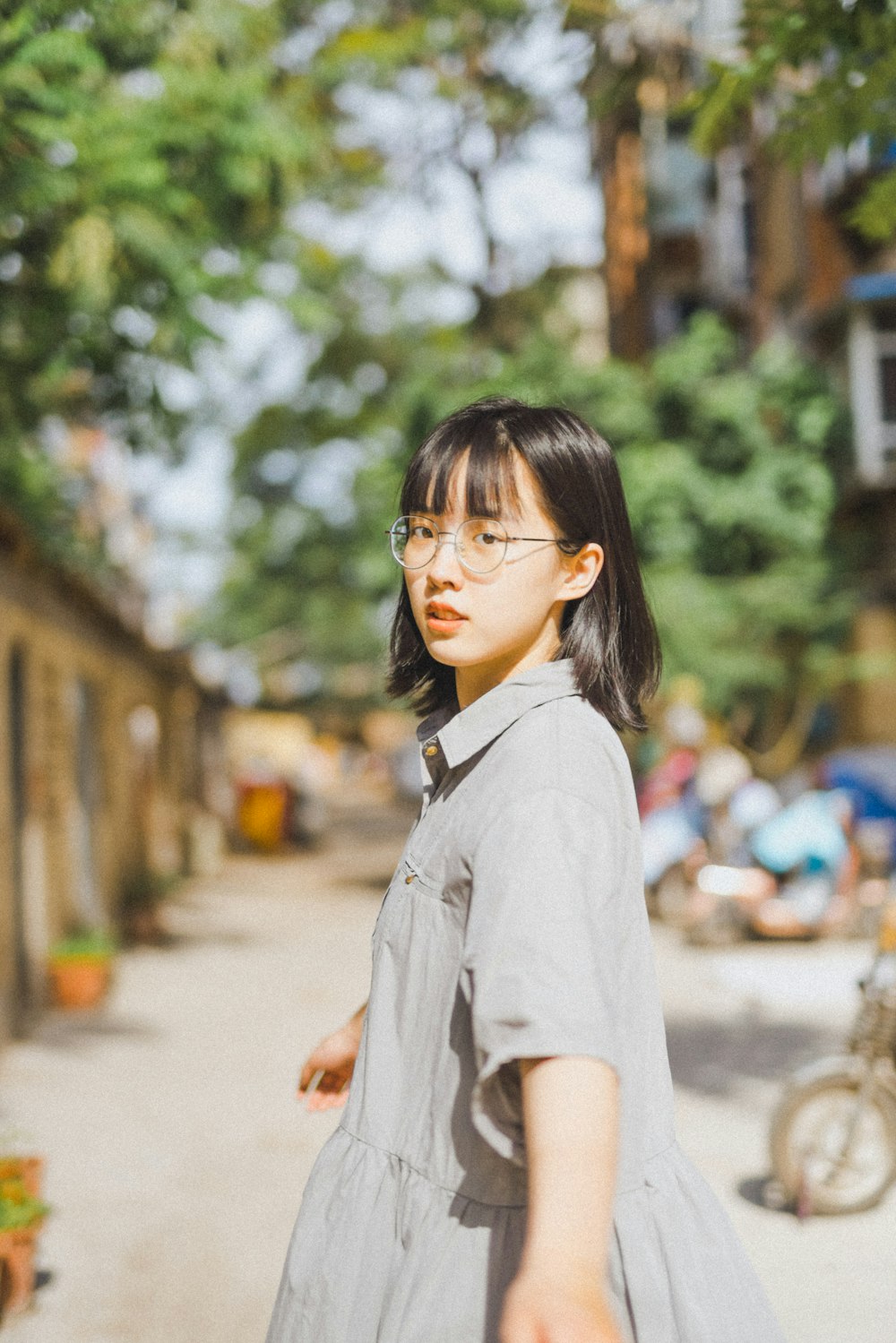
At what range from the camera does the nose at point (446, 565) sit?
1.63 m

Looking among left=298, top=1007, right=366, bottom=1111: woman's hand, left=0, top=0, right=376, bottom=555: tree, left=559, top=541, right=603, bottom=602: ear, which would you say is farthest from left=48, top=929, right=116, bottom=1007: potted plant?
left=559, top=541, right=603, bottom=602: ear

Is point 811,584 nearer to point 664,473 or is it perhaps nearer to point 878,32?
point 664,473

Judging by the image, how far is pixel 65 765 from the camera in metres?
12.0

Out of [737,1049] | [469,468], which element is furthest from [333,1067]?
[737,1049]

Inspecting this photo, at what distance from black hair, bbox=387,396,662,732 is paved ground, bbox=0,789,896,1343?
3.08 meters

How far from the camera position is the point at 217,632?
5072 centimetres

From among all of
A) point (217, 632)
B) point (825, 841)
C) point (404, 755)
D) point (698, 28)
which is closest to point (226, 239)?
point (825, 841)

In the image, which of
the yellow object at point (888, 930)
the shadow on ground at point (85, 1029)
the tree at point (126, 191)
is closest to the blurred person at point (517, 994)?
the yellow object at point (888, 930)

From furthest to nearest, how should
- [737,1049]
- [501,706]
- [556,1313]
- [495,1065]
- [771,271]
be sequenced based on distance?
[771,271], [737,1049], [501,706], [495,1065], [556,1313]

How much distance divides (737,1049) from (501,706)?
7020 millimetres

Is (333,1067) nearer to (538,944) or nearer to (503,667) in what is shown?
(503,667)

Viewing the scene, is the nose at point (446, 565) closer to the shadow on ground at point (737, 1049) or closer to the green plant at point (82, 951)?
the shadow on ground at point (737, 1049)

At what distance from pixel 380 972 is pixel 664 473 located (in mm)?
13439

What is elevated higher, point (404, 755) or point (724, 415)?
point (724, 415)
